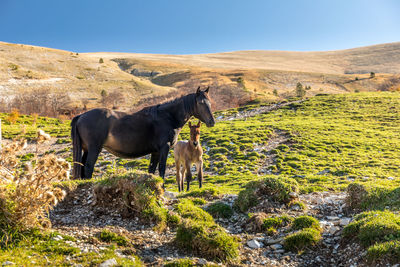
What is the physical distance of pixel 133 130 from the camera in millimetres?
9398

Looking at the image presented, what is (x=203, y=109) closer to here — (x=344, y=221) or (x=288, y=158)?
(x=344, y=221)

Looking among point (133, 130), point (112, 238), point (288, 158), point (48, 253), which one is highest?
point (133, 130)

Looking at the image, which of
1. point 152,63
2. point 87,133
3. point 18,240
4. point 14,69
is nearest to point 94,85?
point 14,69

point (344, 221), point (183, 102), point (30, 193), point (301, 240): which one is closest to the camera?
point (30, 193)

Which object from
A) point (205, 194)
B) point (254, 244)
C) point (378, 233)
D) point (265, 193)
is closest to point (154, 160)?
point (205, 194)

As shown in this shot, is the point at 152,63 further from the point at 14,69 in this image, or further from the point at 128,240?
the point at 128,240

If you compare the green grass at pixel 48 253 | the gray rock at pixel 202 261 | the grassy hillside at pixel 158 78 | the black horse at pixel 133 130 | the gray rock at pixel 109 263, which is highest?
the grassy hillside at pixel 158 78

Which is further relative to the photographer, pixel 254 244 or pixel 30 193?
pixel 254 244

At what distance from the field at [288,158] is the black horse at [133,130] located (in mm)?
1247

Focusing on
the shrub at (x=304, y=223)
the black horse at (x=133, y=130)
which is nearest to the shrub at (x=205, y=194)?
the black horse at (x=133, y=130)

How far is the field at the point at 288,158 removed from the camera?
7.04 m

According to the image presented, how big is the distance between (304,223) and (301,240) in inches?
28.2

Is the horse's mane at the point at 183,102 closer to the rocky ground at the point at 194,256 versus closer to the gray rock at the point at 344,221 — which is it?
the rocky ground at the point at 194,256

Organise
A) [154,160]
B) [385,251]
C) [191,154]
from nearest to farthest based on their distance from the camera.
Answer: [385,251] < [154,160] < [191,154]
